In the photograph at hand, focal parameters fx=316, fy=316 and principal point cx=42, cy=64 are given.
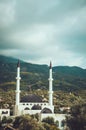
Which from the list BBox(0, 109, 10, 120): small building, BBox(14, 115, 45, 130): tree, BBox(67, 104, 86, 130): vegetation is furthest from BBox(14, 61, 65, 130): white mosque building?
BBox(67, 104, 86, 130): vegetation

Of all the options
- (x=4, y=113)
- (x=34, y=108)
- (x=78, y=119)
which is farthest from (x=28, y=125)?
(x=4, y=113)

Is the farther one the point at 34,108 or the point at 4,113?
the point at 4,113

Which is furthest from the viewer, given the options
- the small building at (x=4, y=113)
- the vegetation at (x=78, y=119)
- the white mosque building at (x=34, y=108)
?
the small building at (x=4, y=113)

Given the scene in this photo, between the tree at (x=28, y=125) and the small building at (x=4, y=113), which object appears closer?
the tree at (x=28, y=125)

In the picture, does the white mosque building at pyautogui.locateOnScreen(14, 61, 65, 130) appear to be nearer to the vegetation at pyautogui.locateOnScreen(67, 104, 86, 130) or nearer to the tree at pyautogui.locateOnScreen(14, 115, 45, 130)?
the tree at pyautogui.locateOnScreen(14, 115, 45, 130)

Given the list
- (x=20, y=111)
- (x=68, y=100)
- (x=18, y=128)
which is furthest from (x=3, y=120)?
(x=68, y=100)

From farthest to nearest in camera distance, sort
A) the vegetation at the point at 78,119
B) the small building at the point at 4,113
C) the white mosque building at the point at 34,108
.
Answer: the small building at the point at 4,113, the white mosque building at the point at 34,108, the vegetation at the point at 78,119

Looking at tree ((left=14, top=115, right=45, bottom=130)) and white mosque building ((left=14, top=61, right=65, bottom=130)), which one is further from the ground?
white mosque building ((left=14, top=61, right=65, bottom=130))

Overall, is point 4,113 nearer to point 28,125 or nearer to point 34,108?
point 34,108

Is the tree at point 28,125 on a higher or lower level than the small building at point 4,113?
lower

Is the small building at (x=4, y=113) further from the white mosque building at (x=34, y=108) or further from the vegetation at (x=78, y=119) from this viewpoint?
the vegetation at (x=78, y=119)

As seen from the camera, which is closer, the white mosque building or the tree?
the tree

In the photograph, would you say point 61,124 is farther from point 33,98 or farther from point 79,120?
point 79,120

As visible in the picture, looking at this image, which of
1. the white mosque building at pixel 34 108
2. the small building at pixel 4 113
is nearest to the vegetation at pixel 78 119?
the white mosque building at pixel 34 108
